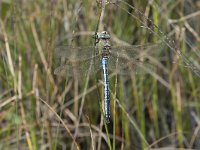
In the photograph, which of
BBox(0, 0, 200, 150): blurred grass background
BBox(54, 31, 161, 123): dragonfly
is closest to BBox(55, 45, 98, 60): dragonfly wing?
BBox(54, 31, 161, 123): dragonfly

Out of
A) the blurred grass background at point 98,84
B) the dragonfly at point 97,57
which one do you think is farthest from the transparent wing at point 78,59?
the blurred grass background at point 98,84

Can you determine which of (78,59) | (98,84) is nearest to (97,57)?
(78,59)

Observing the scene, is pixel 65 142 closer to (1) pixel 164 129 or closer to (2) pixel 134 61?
(1) pixel 164 129

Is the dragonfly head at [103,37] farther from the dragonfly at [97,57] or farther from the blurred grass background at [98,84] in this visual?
the blurred grass background at [98,84]

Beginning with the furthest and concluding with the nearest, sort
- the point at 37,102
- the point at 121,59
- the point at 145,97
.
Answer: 1. the point at 145,97
2. the point at 37,102
3. the point at 121,59

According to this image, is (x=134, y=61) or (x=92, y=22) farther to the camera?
(x=92, y=22)

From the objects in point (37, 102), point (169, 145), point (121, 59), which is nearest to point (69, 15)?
point (37, 102)

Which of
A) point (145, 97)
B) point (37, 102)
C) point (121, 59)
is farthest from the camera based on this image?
point (145, 97)

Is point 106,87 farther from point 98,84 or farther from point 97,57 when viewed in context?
point 98,84
